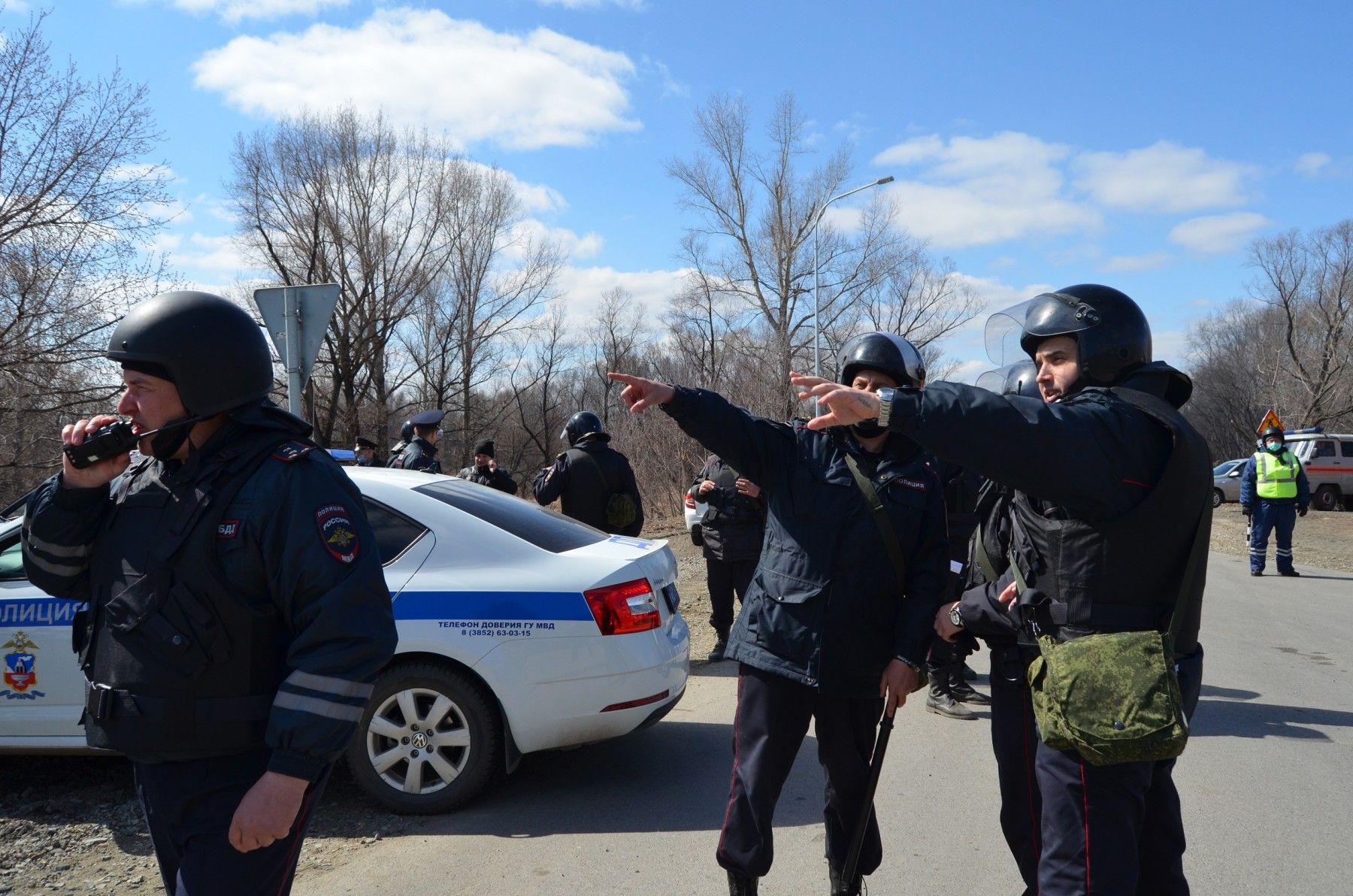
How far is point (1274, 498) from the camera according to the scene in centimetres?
1379

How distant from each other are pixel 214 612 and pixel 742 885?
192 centimetres

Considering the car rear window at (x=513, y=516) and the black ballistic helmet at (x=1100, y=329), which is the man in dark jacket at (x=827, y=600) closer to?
the black ballistic helmet at (x=1100, y=329)

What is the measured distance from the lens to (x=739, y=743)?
322 cm

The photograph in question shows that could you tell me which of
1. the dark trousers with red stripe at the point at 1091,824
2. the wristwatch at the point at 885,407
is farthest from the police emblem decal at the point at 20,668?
the dark trousers with red stripe at the point at 1091,824

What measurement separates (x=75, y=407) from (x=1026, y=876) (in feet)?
48.4

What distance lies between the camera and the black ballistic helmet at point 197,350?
2275 mm

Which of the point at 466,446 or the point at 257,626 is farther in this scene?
the point at 466,446

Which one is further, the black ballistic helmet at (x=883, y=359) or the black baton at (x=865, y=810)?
the black ballistic helmet at (x=883, y=359)

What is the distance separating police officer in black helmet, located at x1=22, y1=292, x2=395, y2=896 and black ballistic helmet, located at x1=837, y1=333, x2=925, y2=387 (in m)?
1.84

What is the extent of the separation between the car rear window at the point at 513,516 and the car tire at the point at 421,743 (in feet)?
2.62

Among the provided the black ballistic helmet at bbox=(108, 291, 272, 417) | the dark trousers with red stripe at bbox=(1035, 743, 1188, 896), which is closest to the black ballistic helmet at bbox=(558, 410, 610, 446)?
the black ballistic helmet at bbox=(108, 291, 272, 417)

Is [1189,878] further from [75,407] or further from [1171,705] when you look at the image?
[75,407]

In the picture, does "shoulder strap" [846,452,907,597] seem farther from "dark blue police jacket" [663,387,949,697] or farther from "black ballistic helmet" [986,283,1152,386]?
"black ballistic helmet" [986,283,1152,386]

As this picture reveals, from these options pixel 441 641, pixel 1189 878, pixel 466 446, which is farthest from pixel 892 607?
pixel 466 446
